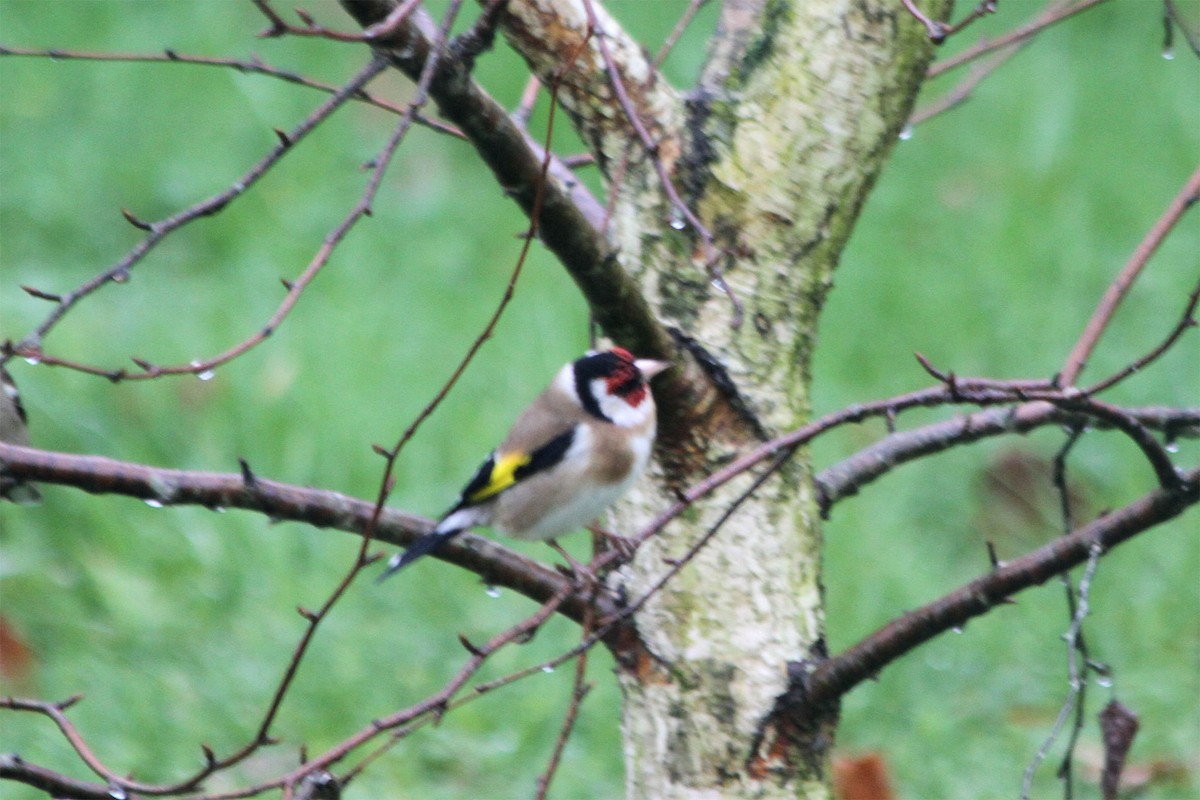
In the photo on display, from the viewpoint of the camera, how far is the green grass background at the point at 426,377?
14.7 feet

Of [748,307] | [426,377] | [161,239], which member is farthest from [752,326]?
[426,377]

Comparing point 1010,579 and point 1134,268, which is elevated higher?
point 1134,268

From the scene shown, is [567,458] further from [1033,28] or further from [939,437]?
[1033,28]

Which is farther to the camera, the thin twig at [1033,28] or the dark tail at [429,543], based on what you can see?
the thin twig at [1033,28]

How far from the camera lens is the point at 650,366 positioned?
2.59m

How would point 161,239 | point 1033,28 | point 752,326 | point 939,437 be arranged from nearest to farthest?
point 161,239 → point 752,326 → point 939,437 → point 1033,28

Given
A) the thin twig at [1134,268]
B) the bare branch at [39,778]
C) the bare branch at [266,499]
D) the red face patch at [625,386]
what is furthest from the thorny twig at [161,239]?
the thin twig at [1134,268]

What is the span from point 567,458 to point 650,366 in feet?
2.27

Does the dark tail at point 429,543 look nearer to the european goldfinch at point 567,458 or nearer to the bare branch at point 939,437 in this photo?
the european goldfinch at point 567,458

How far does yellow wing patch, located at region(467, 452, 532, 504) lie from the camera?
10.8 ft

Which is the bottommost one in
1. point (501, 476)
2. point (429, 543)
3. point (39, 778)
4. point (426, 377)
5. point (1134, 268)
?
point (39, 778)

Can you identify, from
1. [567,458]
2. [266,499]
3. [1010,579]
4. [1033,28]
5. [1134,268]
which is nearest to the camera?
[266,499]

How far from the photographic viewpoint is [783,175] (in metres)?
2.81

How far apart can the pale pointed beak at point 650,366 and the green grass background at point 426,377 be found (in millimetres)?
1605
